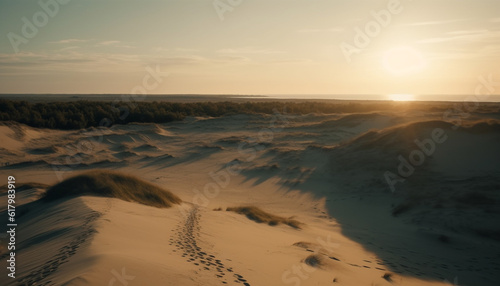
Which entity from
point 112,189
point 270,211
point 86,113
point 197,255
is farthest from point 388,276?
point 86,113

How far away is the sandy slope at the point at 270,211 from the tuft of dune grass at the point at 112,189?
631 mm

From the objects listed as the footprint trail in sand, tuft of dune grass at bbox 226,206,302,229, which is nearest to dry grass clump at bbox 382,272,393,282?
the footprint trail in sand

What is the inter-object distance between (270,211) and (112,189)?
5241mm

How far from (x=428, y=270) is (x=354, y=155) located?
1083cm

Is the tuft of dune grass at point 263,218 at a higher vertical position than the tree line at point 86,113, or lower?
lower

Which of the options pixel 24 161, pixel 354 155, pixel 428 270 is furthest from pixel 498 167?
pixel 24 161

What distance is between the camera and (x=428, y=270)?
802 centimetres

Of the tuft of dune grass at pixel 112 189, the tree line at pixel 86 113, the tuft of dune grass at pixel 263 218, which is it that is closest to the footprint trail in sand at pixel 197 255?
the tuft of dune grass at pixel 263 218

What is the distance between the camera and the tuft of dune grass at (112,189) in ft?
35.1

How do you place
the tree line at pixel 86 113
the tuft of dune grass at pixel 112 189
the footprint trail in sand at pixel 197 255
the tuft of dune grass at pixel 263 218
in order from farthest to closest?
the tree line at pixel 86 113
the tuft of dune grass at pixel 263 218
the tuft of dune grass at pixel 112 189
the footprint trail in sand at pixel 197 255

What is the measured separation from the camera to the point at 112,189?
10.9 metres

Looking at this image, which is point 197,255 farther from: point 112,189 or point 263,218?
point 112,189

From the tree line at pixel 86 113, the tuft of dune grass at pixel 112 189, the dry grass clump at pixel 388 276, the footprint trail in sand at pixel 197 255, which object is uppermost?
the tree line at pixel 86 113

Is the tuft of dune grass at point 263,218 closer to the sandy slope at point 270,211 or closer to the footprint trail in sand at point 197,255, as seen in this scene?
the sandy slope at point 270,211
